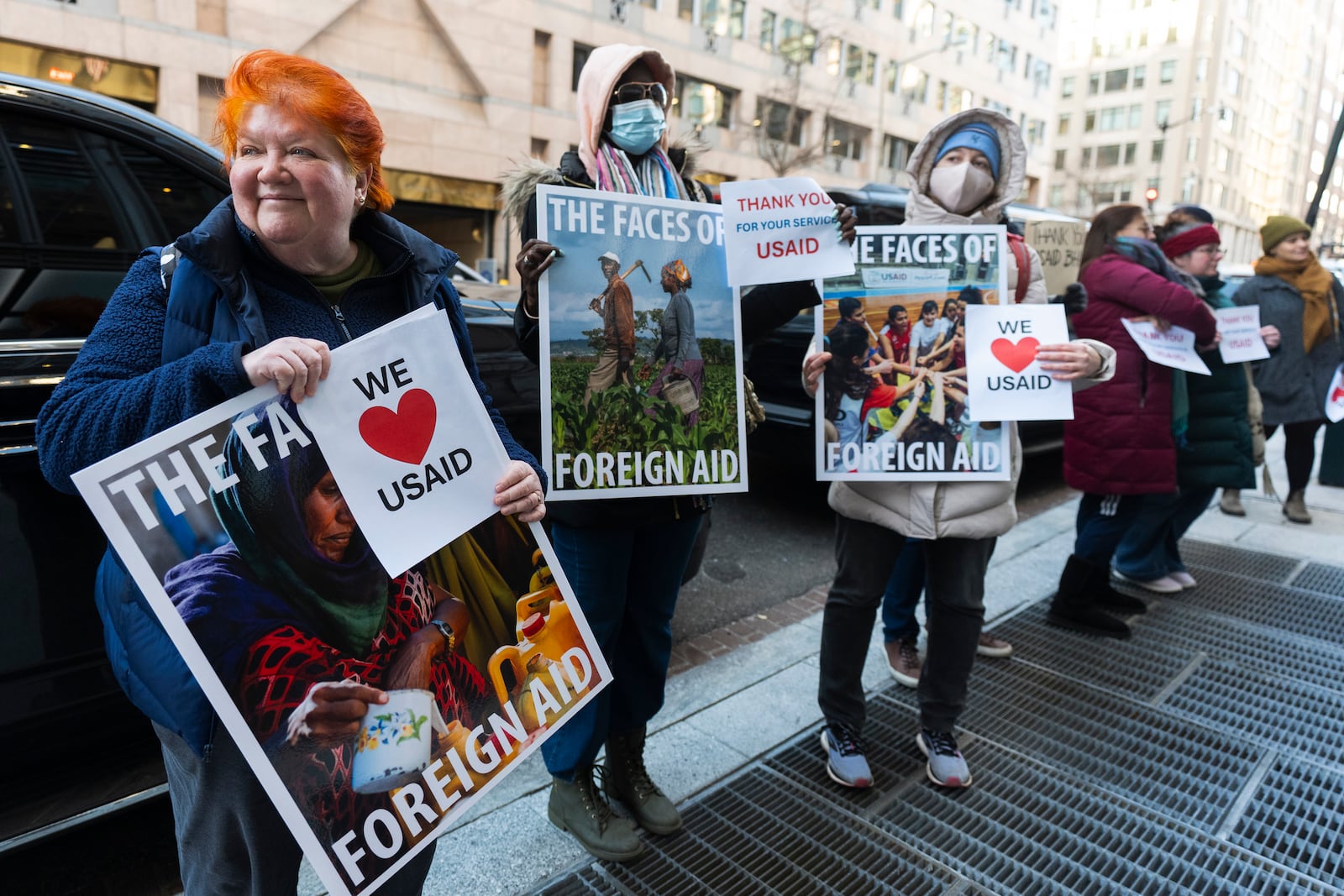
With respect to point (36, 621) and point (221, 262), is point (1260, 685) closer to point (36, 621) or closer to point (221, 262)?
point (221, 262)

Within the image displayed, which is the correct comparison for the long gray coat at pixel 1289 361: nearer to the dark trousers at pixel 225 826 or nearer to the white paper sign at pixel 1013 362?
the white paper sign at pixel 1013 362

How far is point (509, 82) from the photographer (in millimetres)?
22234

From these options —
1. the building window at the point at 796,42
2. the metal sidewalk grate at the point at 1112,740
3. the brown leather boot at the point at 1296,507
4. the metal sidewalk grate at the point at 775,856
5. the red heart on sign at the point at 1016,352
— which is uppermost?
the building window at the point at 796,42

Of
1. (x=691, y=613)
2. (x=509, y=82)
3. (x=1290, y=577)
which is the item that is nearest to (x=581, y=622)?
(x=691, y=613)

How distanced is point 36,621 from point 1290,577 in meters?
5.95

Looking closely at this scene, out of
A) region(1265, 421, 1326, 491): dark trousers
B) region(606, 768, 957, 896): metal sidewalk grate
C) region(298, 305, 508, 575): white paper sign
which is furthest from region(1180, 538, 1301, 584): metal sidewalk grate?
region(298, 305, 508, 575): white paper sign

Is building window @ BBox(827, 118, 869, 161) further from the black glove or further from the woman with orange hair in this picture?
the woman with orange hair

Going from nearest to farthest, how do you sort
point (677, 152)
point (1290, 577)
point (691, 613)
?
point (677, 152)
point (691, 613)
point (1290, 577)

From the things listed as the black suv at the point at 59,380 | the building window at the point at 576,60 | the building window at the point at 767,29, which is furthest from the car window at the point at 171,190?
the building window at the point at 767,29

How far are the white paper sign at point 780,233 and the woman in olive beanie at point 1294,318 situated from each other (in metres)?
4.51

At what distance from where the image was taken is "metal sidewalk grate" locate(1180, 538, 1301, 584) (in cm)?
500

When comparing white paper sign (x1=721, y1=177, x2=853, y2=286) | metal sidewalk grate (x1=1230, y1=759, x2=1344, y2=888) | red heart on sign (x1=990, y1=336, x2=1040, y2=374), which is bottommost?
metal sidewalk grate (x1=1230, y1=759, x2=1344, y2=888)

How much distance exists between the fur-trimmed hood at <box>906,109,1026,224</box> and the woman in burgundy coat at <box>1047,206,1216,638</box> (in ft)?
4.47

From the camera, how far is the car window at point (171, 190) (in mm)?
2514
